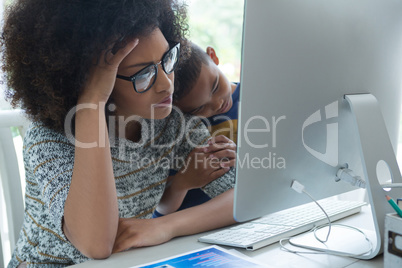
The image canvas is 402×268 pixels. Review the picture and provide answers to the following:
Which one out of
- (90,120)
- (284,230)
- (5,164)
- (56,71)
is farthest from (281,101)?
(5,164)

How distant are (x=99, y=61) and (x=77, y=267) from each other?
0.46m

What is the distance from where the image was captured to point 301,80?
2.52ft

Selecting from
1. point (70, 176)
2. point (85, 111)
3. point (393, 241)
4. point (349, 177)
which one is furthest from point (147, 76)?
point (393, 241)

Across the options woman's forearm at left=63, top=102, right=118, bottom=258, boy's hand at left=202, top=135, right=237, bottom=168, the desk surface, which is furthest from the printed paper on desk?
boy's hand at left=202, top=135, right=237, bottom=168

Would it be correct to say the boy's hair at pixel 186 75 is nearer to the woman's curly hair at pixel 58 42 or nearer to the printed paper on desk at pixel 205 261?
the woman's curly hair at pixel 58 42

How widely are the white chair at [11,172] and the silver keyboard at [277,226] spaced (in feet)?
1.91

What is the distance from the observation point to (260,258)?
83 cm

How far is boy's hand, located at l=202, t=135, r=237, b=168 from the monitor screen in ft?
1.21

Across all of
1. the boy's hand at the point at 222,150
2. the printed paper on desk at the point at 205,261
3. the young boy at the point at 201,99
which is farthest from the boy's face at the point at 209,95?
the printed paper on desk at the point at 205,261

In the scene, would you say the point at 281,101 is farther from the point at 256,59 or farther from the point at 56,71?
the point at 56,71

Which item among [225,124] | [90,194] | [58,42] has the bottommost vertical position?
[90,194]

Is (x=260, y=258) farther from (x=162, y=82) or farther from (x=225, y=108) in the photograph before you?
(x=225, y=108)

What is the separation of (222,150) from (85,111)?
43 cm

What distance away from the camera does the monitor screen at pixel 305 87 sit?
0.71 meters
